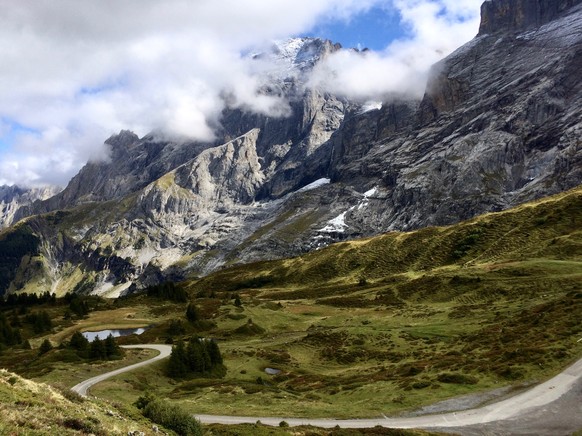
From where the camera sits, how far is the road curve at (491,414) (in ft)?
104

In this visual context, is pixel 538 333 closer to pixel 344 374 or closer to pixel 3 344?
pixel 344 374

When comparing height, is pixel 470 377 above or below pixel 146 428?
below

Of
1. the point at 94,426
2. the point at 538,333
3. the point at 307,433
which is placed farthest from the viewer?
the point at 538,333

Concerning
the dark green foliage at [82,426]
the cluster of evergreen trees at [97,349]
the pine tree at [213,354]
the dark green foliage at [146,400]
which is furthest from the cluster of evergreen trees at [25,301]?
the dark green foliage at [82,426]

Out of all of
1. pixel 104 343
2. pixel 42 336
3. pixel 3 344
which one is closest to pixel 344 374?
pixel 104 343

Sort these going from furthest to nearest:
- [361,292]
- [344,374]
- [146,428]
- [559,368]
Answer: [361,292]
[344,374]
[559,368]
[146,428]

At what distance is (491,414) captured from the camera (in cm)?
3231

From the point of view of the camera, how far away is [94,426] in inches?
772

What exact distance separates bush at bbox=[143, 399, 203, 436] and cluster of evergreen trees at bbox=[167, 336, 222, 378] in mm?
38445

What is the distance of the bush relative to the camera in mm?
25859

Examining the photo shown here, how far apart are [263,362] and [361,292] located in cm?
7198

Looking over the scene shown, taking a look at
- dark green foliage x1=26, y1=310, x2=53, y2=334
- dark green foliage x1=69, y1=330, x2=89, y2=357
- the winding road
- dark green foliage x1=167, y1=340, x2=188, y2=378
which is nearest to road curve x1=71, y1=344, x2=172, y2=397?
dark green foliage x1=167, y1=340, x2=188, y2=378

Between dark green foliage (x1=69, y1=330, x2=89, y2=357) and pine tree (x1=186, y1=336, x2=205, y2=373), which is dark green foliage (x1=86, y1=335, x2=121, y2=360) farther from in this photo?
pine tree (x1=186, y1=336, x2=205, y2=373)

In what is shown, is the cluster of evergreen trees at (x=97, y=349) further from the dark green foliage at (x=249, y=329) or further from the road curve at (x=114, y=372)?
the dark green foliage at (x=249, y=329)
